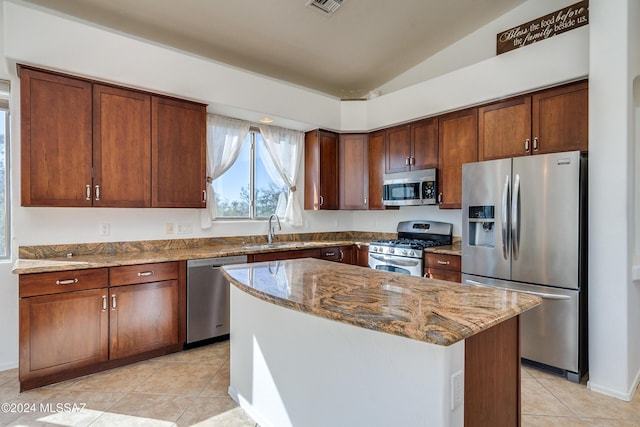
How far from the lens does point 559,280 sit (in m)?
2.49

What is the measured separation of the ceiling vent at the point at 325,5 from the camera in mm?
2883

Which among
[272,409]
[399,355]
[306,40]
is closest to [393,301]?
[399,355]

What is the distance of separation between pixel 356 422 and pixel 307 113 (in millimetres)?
3435

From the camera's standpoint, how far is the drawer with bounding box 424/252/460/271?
321 cm

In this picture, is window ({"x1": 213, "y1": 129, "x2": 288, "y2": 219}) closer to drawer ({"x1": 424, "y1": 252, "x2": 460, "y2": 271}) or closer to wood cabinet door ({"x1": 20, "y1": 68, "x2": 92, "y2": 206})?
wood cabinet door ({"x1": 20, "y1": 68, "x2": 92, "y2": 206})

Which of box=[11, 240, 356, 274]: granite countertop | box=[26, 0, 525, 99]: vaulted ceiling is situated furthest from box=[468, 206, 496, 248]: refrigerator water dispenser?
box=[26, 0, 525, 99]: vaulted ceiling

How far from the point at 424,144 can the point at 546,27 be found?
4.81 feet

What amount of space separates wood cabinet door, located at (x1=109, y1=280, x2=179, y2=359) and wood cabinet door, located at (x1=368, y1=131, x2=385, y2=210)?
8.44ft

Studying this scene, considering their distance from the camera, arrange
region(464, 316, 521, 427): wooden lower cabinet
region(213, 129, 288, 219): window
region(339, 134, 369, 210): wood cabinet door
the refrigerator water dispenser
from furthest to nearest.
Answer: region(339, 134, 369, 210): wood cabinet door
region(213, 129, 288, 219): window
the refrigerator water dispenser
region(464, 316, 521, 427): wooden lower cabinet

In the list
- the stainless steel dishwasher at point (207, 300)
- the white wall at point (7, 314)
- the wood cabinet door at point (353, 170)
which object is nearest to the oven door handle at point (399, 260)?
the wood cabinet door at point (353, 170)

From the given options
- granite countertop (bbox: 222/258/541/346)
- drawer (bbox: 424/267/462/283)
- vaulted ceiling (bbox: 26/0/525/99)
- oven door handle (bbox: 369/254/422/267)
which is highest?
vaulted ceiling (bbox: 26/0/525/99)

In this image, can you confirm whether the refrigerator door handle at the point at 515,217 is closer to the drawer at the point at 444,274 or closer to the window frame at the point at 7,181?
the drawer at the point at 444,274

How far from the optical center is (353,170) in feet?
14.6

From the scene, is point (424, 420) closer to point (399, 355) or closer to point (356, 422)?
point (399, 355)
